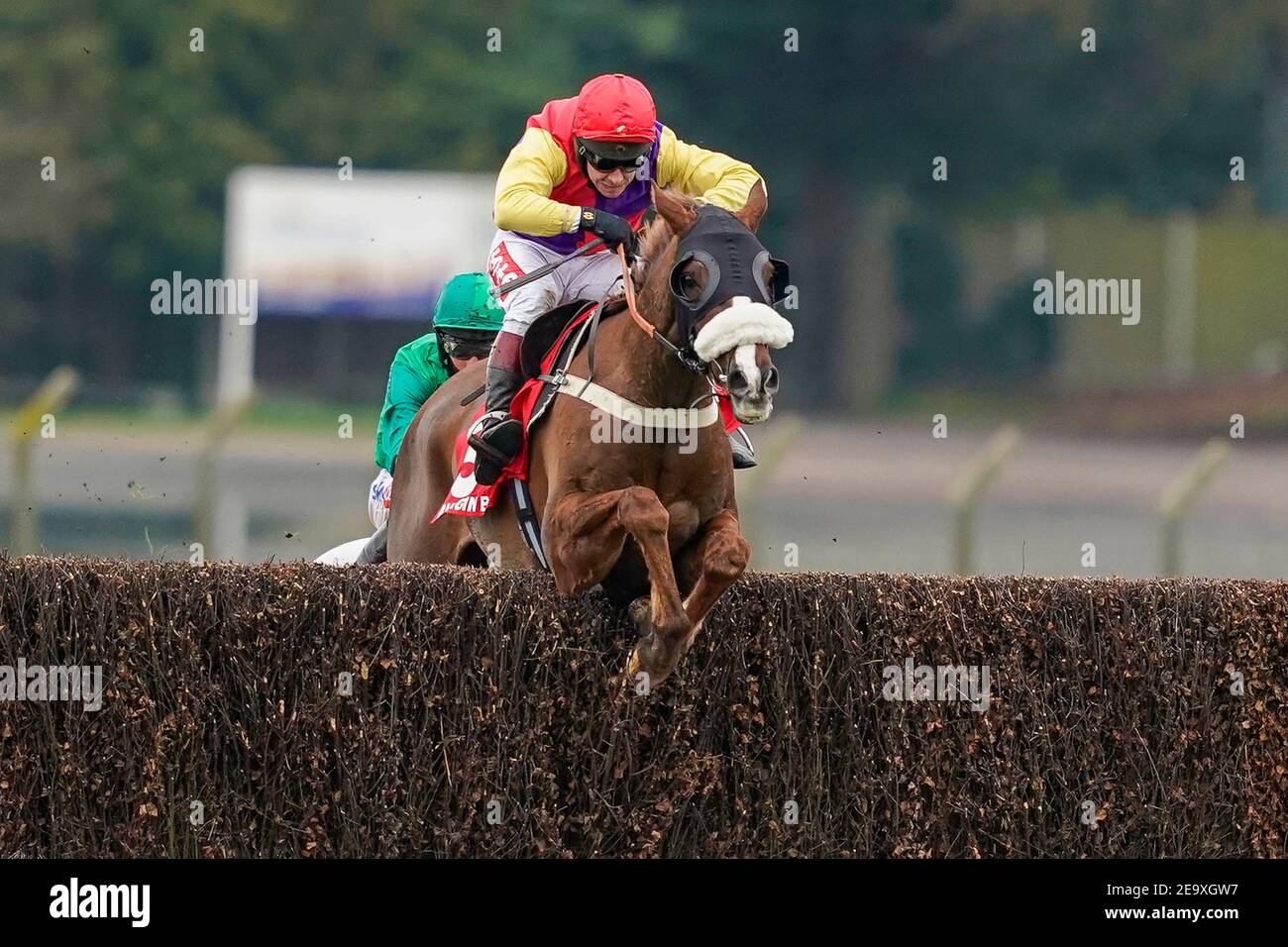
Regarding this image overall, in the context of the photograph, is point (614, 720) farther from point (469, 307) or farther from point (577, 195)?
point (469, 307)

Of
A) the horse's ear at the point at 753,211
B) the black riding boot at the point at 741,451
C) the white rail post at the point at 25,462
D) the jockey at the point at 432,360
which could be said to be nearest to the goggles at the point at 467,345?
the jockey at the point at 432,360

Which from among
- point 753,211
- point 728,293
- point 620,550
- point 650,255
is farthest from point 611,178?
point 620,550

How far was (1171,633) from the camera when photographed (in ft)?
21.7

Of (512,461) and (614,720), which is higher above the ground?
(512,461)

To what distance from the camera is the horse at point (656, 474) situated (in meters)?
5.81

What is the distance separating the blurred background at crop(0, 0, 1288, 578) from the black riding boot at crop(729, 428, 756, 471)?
49.6 feet

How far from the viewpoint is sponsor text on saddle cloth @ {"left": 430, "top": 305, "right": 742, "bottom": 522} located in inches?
260

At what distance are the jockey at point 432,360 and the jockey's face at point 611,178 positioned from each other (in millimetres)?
1494

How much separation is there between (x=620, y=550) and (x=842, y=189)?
21374 millimetres

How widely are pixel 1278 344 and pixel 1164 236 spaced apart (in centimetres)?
223

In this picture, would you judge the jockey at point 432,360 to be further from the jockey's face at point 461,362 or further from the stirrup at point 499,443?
the stirrup at point 499,443

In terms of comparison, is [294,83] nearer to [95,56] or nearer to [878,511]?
[95,56]

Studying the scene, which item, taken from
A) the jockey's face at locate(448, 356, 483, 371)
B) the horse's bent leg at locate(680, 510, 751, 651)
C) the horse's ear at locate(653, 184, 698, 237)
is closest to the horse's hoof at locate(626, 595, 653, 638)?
the horse's bent leg at locate(680, 510, 751, 651)

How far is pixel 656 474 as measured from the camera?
20.2ft
